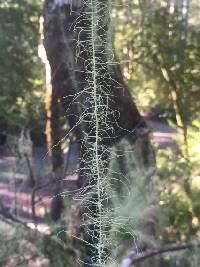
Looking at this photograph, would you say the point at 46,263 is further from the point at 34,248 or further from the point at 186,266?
the point at 186,266

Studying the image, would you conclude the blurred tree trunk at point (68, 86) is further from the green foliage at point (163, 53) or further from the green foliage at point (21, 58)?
the green foliage at point (21, 58)

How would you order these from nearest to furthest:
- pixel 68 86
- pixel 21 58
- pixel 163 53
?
pixel 68 86 < pixel 163 53 < pixel 21 58

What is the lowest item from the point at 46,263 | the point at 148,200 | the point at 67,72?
the point at 46,263

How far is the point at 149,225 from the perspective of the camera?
1.15 metres

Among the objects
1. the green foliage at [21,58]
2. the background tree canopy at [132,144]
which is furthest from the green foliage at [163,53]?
the green foliage at [21,58]

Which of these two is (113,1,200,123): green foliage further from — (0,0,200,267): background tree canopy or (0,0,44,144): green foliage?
(0,0,44,144): green foliage

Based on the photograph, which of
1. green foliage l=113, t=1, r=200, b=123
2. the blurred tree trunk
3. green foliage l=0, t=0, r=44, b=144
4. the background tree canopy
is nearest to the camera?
the background tree canopy

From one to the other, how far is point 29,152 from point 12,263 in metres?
0.34

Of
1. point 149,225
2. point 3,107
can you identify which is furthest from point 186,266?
point 3,107

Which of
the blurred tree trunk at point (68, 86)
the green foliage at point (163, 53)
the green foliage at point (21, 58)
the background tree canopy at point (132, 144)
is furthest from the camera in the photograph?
the green foliage at point (21, 58)

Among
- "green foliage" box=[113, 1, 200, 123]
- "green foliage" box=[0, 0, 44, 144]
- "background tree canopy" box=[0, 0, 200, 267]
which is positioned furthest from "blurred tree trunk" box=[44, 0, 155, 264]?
"green foliage" box=[0, 0, 44, 144]

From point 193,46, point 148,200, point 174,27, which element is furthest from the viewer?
point 174,27


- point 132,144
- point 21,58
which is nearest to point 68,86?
point 132,144

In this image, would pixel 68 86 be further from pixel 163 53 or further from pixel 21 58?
pixel 21 58
